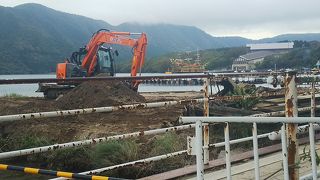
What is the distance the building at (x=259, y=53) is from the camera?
137 metres

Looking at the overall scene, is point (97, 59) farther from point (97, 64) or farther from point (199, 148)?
point (199, 148)

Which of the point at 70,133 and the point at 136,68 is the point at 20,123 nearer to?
the point at 70,133

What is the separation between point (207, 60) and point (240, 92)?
470 feet

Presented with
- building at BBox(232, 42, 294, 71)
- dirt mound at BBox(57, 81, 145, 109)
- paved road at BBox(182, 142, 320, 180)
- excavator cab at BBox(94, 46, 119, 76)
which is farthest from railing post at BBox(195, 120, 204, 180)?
building at BBox(232, 42, 294, 71)

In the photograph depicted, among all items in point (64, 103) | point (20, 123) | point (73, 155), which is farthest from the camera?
point (64, 103)

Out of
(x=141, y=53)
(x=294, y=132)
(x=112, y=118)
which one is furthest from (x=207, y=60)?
(x=294, y=132)

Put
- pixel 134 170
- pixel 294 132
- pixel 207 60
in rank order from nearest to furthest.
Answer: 1. pixel 294 132
2. pixel 134 170
3. pixel 207 60

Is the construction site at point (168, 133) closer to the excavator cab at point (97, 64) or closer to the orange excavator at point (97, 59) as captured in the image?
the excavator cab at point (97, 64)

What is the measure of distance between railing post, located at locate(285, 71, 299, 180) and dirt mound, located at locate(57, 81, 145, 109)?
42.7 ft

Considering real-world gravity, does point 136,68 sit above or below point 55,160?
above

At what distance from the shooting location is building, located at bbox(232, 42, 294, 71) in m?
137

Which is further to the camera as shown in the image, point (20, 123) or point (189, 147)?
point (20, 123)

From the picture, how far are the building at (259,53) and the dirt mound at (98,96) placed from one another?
374 feet

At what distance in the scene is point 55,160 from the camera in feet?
29.4
